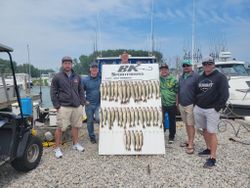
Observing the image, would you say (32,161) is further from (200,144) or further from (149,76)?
(200,144)

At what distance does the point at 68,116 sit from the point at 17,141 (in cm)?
152

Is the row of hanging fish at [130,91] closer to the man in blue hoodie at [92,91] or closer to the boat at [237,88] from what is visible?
the man in blue hoodie at [92,91]

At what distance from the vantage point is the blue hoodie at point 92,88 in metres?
7.31

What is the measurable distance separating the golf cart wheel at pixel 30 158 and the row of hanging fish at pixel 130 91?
1882 millimetres

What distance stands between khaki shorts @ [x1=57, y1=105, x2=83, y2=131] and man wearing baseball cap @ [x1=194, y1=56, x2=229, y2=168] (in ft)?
8.77

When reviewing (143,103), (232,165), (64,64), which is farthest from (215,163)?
(64,64)

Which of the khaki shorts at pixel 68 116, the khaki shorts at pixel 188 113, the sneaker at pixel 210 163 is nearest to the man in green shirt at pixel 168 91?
the khaki shorts at pixel 188 113

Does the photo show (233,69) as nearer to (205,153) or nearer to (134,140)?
(205,153)

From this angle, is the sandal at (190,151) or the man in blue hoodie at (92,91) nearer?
the sandal at (190,151)

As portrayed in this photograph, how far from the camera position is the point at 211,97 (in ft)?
18.6

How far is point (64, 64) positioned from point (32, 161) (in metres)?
2.16

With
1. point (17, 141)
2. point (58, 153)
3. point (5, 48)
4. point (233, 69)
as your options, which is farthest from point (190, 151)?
point (233, 69)

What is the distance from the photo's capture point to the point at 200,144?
742cm

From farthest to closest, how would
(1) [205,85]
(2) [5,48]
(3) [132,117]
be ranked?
(3) [132,117]
(1) [205,85]
(2) [5,48]
